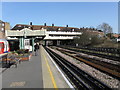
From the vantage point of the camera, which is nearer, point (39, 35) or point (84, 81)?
point (84, 81)

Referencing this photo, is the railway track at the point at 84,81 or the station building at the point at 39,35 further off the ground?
the station building at the point at 39,35

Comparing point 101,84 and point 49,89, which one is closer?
point 49,89

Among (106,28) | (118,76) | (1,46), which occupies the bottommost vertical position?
(118,76)

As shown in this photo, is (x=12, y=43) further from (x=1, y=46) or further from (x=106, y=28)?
(x=106, y=28)

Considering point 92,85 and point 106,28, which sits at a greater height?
point 106,28

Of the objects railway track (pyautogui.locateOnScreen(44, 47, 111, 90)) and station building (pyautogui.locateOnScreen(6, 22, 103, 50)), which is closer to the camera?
railway track (pyautogui.locateOnScreen(44, 47, 111, 90))

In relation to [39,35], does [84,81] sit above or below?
below

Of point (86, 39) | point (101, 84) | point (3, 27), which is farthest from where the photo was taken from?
point (3, 27)

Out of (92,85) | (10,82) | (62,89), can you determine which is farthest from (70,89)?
(10,82)

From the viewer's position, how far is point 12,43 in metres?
37.9

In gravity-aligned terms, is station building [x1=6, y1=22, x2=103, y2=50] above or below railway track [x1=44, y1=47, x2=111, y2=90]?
above

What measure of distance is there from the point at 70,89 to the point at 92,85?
165 cm

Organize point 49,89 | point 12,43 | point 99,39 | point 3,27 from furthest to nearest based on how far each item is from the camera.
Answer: point 3,27
point 99,39
point 12,43
point 49,89

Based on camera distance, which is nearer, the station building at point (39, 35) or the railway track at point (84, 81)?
the railway track at point (84, 81)
